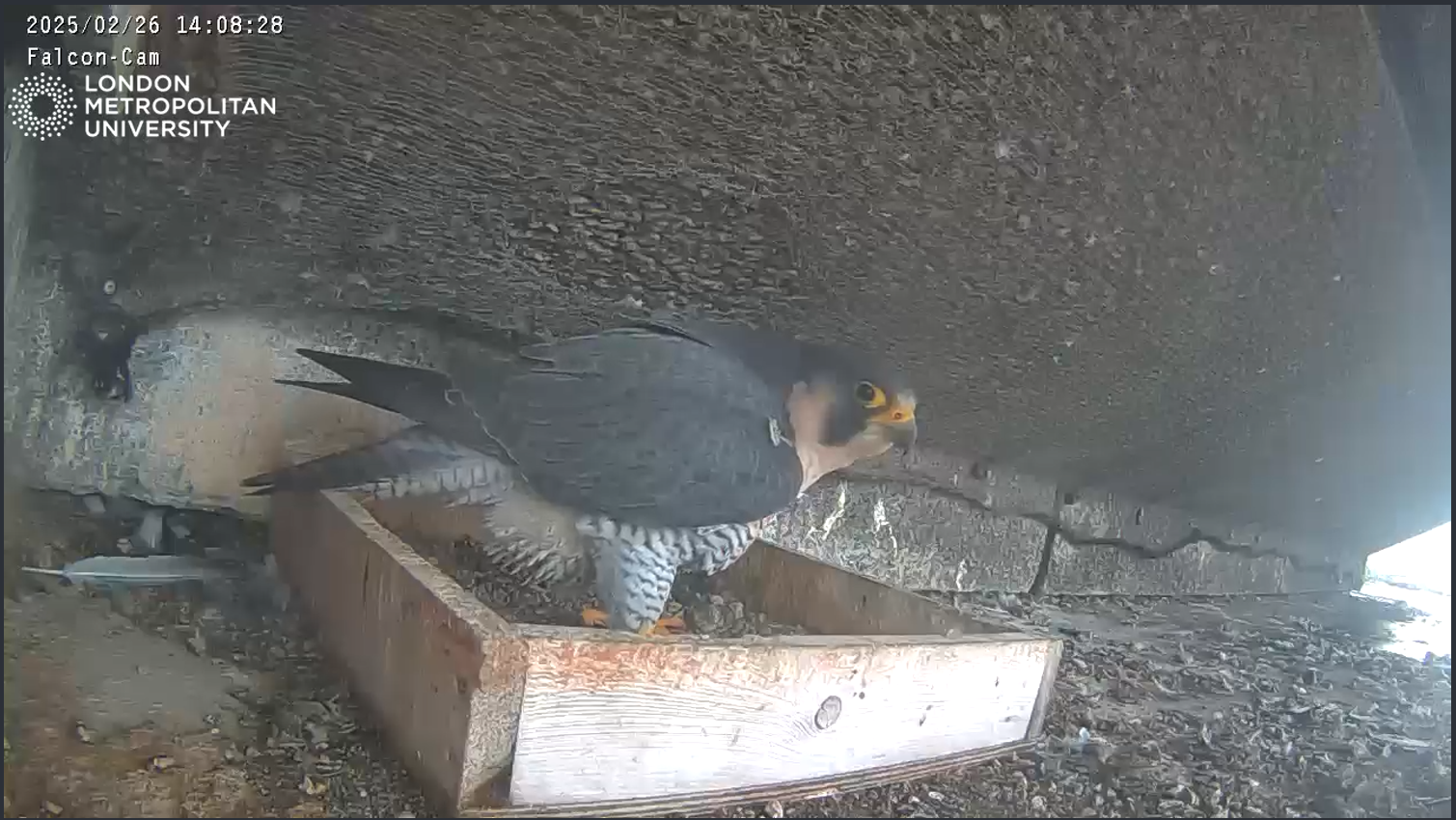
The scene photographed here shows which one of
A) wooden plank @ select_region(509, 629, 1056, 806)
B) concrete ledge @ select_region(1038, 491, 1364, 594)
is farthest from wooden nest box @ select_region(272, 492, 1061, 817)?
concrete ledge @ select_region(1038, 491, 1364, 594)

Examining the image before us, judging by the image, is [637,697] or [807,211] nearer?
[637,697]

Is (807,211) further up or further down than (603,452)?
further up

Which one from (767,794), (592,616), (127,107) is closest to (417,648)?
(767,794)

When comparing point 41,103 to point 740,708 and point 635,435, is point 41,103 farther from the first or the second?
point 740,708

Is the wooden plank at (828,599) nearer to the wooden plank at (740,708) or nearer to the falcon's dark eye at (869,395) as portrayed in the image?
the wooden plank at (740,708)

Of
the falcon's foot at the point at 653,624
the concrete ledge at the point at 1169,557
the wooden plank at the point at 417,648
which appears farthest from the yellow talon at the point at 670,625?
the concrete ledge at the point at 1169,557

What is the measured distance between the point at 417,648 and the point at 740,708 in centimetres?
32

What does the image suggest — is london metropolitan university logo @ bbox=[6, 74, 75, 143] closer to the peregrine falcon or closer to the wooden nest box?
the peregrine falcon

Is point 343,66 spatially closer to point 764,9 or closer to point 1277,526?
A: point 764,9

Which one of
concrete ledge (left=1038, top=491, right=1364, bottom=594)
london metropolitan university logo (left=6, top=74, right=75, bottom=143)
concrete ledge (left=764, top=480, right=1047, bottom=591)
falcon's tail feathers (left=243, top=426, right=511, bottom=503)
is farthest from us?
concrete ledge (left=1038, top=491, right=1364, bottom=594)

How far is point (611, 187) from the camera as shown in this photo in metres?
1.30

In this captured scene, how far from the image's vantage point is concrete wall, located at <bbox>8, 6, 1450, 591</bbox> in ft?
3.44

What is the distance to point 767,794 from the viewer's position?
3.18ft

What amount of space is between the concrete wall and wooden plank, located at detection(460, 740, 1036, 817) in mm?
742
